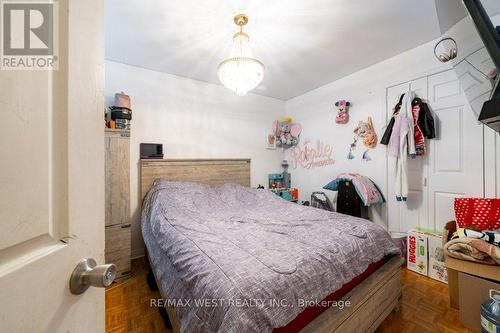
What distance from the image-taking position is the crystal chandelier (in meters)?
1.66

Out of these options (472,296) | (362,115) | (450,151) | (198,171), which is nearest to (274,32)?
(362,115)

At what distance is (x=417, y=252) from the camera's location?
88.6 inches

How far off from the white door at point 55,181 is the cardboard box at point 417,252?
2.82 metres

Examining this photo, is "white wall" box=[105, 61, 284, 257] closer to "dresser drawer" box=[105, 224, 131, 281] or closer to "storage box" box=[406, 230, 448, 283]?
"dresser drawer" box=[105, 224, 131, 281]

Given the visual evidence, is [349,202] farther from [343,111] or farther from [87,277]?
[87,277]

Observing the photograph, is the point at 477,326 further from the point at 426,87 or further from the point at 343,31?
the point at 343,31

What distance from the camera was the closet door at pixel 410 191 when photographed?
2.39 metres

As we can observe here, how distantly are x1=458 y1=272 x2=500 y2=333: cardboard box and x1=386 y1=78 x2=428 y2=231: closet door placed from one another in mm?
944

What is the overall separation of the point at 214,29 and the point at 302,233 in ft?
6.73

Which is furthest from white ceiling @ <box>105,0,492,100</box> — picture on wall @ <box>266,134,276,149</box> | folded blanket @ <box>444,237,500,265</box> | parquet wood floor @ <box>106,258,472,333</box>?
parquet wood floor @ <box>106,258,472,333</box>

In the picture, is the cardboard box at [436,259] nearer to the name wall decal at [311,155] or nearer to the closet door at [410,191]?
the closet door at [410,191]

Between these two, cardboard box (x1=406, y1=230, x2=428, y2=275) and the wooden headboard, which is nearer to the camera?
cardboard box (x1=406, y1=230, x2=428, y2=275)

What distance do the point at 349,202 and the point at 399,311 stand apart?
1.31 metres

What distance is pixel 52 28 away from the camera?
0.42 m
